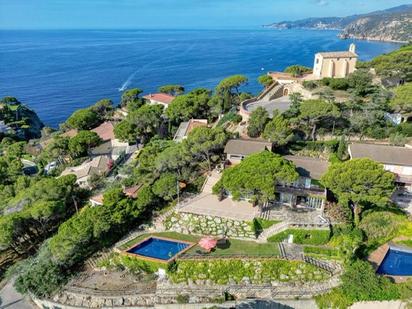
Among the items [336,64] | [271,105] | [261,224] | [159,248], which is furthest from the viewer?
[336,64]

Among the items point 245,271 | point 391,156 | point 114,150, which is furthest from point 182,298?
point 114,150

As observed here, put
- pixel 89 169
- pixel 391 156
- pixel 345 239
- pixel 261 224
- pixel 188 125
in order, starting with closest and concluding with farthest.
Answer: pixel 345 239 → pixel 261 224 → pixel 391 156 → pixel 89 169 → pixel 188 125

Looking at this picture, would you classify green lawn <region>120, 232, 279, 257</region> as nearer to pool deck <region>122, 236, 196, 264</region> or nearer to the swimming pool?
pool deck <region>122, 236, 196, 264</region>

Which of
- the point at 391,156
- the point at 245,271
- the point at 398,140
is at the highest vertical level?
the point at 398,140

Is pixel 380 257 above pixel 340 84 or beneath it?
beneath

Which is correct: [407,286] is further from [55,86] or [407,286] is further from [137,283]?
[55,86]

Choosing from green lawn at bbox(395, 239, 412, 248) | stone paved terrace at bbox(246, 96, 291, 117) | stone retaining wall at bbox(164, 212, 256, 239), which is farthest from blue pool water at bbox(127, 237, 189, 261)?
stone paved terrace at bbox(246, 96, 291, 117)

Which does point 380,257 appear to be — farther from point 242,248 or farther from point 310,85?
point 310,85

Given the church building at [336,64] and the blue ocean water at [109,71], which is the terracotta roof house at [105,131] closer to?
the blue ocean water at [109,71]
